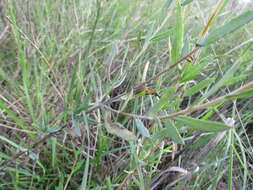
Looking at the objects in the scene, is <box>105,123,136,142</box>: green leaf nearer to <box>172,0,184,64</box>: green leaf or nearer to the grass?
the grass

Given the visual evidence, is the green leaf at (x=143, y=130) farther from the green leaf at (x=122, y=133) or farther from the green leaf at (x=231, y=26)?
the green leaf at (x=231, y=26)

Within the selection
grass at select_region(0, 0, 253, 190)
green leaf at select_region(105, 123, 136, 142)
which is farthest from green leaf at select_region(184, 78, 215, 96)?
green leaf at select_region(105, 123, 136, 142)

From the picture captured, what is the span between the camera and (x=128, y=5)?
1203 mm

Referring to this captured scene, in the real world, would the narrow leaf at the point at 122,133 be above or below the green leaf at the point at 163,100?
below

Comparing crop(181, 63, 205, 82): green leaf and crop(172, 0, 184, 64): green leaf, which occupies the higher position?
crop(172, 0, 184, 64): green leaf

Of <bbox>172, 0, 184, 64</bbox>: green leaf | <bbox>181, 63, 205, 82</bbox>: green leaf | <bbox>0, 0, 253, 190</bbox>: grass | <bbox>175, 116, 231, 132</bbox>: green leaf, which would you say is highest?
<bbox>172, 0, 184, 64</bbox>: green leaf

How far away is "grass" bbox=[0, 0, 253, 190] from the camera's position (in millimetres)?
411

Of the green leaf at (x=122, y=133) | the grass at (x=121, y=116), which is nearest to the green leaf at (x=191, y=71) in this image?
the grass at (x=121, y=116)

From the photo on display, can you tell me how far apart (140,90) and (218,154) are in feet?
1.19

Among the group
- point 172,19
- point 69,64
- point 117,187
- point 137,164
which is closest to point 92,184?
point 117,187

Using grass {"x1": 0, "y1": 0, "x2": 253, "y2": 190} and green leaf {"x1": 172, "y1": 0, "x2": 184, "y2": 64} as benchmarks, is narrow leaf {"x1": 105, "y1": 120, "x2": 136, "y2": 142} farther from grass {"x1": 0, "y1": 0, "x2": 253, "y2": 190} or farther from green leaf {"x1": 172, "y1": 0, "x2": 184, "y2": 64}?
green leaf {"x1": 172, "y1": 0, "x2": 184, "y2": 64}

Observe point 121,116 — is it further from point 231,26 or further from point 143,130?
point 231,26

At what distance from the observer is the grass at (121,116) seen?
0.41 metres

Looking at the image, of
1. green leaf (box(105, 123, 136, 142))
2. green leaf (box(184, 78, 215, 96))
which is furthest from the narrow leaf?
green leaf (box(184, 78, 215, 96))
